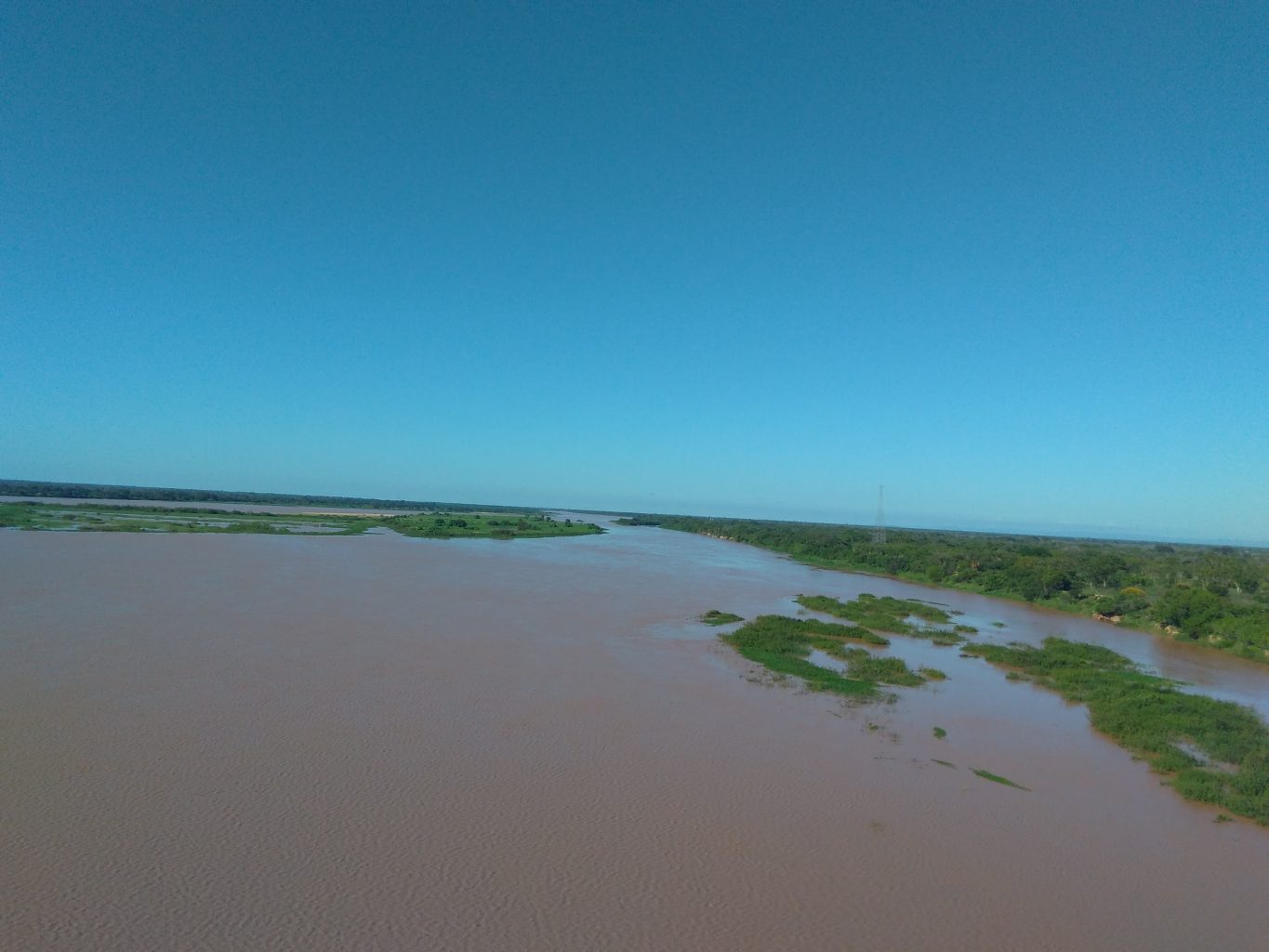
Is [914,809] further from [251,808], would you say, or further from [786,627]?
[786,627]

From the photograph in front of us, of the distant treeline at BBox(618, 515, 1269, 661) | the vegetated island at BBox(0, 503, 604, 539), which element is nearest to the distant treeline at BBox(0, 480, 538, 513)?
the vegetated island at BBox(0, 503, 604, 539)

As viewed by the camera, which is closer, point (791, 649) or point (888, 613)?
point (791, 649)

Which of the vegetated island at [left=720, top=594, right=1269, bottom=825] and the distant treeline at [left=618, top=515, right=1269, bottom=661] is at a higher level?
the distant treeline at [left=618, top=515, right=1269, bottom=661]

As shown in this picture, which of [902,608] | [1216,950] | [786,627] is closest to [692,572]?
[902,608]

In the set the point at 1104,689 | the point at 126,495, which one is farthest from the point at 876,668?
the point at 126,495

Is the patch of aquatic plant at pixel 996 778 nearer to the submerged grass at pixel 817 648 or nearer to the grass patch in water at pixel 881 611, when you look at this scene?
the submerged grass at pixel 817 648

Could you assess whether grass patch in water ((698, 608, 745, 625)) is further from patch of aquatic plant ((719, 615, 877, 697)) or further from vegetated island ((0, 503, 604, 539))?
vegetated island ((0, 503, 604, 539))

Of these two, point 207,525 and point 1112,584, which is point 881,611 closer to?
point 1112,584
